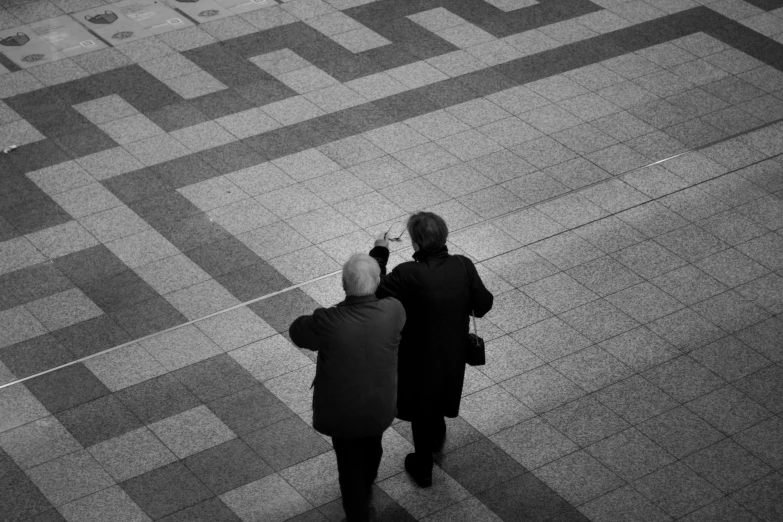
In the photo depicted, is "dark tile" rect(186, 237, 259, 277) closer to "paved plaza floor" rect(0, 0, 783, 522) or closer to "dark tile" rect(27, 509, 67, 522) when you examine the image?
"paved plaza floor" rect(0, 0, 783, 522)

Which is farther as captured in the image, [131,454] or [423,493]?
[131,454]

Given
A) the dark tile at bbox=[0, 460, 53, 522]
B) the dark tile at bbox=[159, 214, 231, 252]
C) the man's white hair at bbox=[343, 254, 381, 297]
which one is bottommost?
the dark tile at bbox=[0, 460, 53, 522]

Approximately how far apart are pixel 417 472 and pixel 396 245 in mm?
2370

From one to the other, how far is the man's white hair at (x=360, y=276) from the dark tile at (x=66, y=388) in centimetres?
215

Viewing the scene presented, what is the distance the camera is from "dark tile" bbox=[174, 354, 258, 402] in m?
6.58

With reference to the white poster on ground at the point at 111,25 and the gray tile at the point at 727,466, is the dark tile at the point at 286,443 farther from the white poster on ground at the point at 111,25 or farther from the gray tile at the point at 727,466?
the white poster on ground at the point at 111,25

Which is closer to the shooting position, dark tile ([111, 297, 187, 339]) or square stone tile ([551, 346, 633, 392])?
square stone tile ([551, 346, 633, 392])

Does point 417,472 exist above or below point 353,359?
below

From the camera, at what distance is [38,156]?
29.6 ft

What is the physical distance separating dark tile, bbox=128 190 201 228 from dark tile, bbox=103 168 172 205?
0.06 m

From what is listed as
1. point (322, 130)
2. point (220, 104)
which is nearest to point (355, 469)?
point (322, 130)

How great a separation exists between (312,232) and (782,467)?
3548 millimetres

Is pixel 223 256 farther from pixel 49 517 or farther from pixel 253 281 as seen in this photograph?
pixel 49 517

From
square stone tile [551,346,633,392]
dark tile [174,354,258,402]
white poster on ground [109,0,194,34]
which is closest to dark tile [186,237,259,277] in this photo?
dark tile [174,354,258,402]
